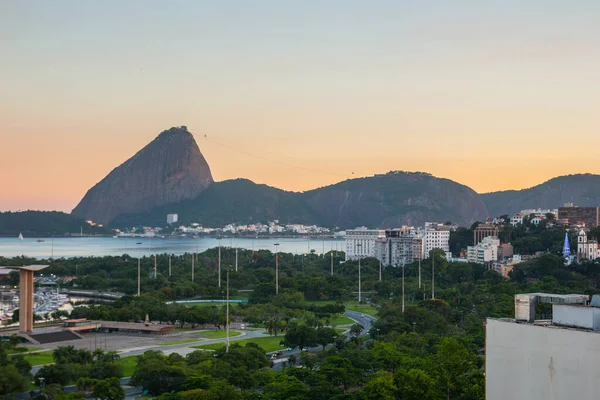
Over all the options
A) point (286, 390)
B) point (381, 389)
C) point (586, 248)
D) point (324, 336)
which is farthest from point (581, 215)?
point (286, 390)

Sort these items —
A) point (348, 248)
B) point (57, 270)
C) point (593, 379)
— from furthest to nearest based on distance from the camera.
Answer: point (348, 248) < point (57, 270) < point (593, 379)

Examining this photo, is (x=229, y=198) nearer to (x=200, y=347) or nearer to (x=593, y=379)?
(x=200, y=347)

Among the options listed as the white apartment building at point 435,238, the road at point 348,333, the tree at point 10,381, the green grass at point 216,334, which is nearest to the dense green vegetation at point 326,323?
the road at point 348,333

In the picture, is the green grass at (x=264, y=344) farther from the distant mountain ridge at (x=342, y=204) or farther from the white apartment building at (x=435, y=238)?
the distant mountain ridge at (x=342, y=204)

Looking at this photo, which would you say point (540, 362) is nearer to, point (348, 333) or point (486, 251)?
point (348, 333)

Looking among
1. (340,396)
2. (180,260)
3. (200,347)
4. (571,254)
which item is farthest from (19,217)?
(340,396)

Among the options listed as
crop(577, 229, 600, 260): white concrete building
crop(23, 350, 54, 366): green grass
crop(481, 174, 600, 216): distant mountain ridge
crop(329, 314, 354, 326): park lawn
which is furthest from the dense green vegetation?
crop(481, 174, 600, 216): distant mountain ridge
